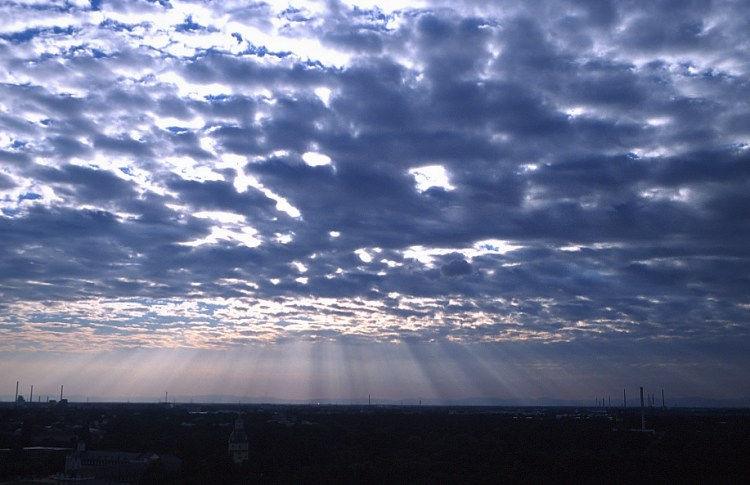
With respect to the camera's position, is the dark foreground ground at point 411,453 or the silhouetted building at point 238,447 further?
the silhouetted building at point 238,447

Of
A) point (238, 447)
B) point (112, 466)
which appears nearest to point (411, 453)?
point (238, 447)

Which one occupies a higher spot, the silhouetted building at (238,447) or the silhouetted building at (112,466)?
the silhouetted building at (238,447)

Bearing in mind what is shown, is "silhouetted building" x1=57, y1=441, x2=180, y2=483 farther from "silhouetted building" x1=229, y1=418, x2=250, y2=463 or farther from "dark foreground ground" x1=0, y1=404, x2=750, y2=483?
"silhouetted building" x1=229, y1=418, x2=250, y2=463

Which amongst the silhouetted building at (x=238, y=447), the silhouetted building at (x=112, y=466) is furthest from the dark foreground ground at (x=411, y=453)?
the silhouetted building at (x=112, y=466)

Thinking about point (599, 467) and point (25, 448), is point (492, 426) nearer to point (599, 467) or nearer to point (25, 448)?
point (599, 467)

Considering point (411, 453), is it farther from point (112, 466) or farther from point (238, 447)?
point (112, 466)

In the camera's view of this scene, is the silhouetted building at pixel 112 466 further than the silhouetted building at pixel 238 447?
No

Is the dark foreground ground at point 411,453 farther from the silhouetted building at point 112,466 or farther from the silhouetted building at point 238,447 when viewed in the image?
the silhouetted building at point 112,466

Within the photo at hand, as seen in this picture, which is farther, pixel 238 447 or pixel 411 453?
pixel 411 453

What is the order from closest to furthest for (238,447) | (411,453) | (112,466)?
(112,466) < (238,447) < (411,453)

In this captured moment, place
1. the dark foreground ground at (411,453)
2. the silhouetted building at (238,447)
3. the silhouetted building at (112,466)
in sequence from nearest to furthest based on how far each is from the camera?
the dark foreground ground at (411,453) < the silhouetted building at (112,466) < the silhouetted building at (238,447)

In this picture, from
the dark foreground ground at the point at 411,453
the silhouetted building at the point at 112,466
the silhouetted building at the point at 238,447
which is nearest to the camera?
the dark foreground ground at the point at 411,453

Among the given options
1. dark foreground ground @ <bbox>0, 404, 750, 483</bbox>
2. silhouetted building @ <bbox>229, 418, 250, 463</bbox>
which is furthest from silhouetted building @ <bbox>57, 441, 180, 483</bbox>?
silhouetted building @ <bbox>229, 418, 250, 463</bbox>
